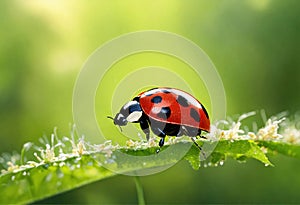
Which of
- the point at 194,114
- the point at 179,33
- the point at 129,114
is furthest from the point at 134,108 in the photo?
the point at 179,33

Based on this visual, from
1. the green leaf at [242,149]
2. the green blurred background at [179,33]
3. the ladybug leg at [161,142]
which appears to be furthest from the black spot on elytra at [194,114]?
the green blurred background at [179,33]

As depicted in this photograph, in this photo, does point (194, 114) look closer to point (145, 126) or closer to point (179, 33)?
point (145, 126)

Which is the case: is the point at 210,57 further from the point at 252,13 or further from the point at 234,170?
the point at 234,170

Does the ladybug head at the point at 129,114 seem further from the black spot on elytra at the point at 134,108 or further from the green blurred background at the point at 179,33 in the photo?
the green blurred background at the point at 179,33

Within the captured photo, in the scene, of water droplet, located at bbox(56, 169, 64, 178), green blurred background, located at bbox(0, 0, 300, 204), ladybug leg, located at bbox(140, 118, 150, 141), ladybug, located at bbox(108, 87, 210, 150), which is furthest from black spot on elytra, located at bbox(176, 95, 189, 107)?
green blurred background, located at bbox(0, 0, 300, 204)

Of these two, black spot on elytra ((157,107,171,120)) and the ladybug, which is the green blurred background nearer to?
the ladybug
